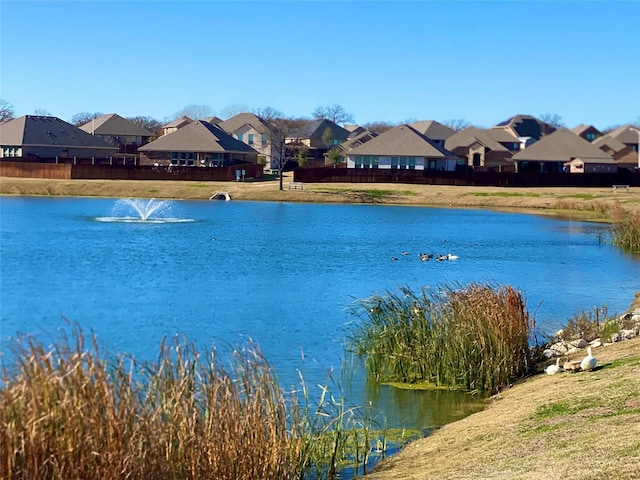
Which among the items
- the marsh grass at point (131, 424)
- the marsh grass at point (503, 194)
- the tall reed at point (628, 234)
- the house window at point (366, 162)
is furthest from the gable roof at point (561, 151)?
the marsh grass at point (131, 424)

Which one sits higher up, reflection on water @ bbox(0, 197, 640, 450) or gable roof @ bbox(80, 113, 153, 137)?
gable roof @ bbox(80, 113, 153, 137)

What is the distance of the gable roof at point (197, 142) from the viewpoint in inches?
4097

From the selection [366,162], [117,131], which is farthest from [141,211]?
[117,131]

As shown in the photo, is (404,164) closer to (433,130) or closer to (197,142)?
(197,142)

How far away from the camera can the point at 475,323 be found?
18.6 metres

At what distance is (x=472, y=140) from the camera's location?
12625cm

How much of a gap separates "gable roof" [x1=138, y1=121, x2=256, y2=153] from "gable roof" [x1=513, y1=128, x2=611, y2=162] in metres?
31.4

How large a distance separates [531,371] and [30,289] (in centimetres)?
1670

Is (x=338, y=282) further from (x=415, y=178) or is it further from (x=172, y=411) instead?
(x=415, y=178)

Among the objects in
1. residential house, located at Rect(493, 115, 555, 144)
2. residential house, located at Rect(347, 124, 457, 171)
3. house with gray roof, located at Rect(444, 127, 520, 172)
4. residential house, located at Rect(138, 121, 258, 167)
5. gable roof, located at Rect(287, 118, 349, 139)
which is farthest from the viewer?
residential house, located at Rect(493, 115, 555, 144)

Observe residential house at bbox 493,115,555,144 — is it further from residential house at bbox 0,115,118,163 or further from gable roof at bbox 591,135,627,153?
residential house at bbox 0,115,118,163

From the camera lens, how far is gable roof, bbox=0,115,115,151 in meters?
104

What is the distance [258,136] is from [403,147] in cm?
3226

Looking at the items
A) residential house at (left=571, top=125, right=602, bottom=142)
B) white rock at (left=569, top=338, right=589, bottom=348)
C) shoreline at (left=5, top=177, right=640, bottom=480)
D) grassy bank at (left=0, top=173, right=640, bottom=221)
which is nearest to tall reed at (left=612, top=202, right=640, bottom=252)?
white rock at (left=569, top=338, right=589, bottom=348)
